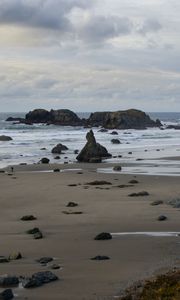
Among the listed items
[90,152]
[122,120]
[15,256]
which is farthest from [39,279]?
[122,120]

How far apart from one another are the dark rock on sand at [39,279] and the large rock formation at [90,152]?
26064 millimetres

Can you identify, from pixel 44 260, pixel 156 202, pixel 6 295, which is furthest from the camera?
pixel 156 202

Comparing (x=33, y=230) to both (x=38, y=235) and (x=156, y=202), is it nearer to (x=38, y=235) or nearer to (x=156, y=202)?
(x=38, y=235)

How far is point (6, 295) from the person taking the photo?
7270 millimetres

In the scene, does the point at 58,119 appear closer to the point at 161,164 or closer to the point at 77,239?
the point at 161,164

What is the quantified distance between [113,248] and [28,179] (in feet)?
Result: 48.4

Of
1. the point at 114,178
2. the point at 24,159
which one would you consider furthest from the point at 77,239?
the point at 24,159

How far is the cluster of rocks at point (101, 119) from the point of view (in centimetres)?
9907

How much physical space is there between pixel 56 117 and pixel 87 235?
9894cm

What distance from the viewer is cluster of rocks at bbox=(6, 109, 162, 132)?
9907 cm

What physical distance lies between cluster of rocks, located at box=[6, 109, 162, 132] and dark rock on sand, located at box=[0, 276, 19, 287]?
88643 mm

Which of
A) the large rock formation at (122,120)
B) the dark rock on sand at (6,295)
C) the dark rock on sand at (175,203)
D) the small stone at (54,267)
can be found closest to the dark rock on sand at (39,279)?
the dark rock on sand at (6,295)

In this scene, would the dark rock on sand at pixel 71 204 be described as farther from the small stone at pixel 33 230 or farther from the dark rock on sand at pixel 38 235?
the dark rock on sand at pixel 38 235

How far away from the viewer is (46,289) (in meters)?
7.78
